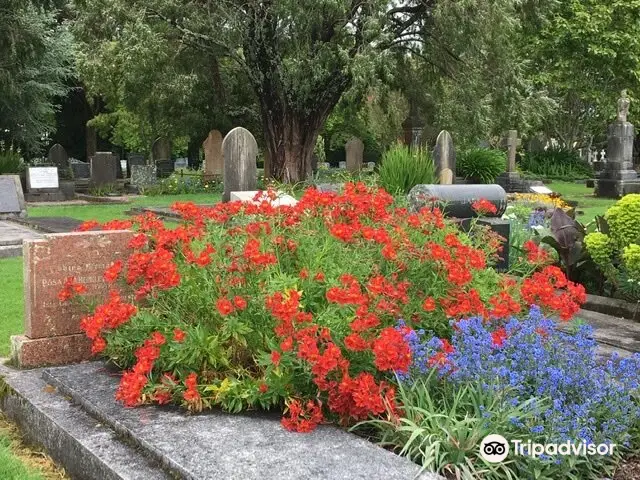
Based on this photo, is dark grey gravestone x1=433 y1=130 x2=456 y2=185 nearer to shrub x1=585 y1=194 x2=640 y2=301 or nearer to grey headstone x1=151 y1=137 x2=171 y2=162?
shrub x1=585 y1=194 x2=640 y2=301

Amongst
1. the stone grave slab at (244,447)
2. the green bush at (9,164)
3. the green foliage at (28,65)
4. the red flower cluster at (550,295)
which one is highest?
the green foliage at (28,65)

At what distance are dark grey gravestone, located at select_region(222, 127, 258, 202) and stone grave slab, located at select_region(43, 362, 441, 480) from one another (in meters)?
10.9

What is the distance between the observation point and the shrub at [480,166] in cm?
2233

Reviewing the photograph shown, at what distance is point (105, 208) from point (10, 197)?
3.58 metres

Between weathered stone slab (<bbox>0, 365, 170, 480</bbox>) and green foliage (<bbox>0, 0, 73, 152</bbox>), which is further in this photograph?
green foliage (<bbox>0, 0, 73, 152</bbox>)

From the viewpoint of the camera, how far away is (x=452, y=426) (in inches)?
122

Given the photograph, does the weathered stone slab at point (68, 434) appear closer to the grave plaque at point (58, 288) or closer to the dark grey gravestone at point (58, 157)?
the grave plaque at point (58, 288)

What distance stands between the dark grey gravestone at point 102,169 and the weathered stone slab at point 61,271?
65.9ft

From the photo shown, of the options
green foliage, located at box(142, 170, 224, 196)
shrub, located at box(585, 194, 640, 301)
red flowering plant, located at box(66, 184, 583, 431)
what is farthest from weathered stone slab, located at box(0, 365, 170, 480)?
green foliage, located at box(142, 170, 224, 196)

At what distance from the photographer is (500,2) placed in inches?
778

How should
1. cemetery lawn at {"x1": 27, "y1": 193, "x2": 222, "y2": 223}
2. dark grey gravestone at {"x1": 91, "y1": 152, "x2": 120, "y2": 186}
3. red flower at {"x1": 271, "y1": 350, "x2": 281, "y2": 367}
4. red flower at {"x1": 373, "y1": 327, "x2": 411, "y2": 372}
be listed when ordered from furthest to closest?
dark grey gravestone at {"x1": 91, "y1": 152, "x2": 120, "y2": 186}, cemetery lawn at {"x1": 27, "y1": 193, "x2": 222, "y2": 223}, red flower at {"x1": 271, "y1": 350, "x2": 281, "y2": 367}, red flower at {"x1": 373, "y1": 327, "x2": 411, "y2": 372}

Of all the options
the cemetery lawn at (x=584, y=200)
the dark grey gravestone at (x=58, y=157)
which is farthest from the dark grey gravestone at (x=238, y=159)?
the dark grey gravestone at (x=58, y=157)

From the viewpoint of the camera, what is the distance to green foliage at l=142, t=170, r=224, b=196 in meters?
23.4
